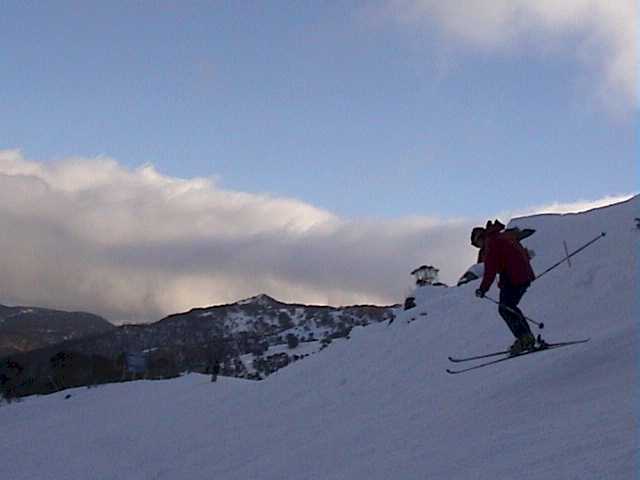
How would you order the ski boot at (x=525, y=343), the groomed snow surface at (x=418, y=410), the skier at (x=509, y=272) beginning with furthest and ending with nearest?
the ski boot at (x=525, y=343) < the skier at (x=509, y=272) < the groomed snow surface at (x=418, y=410)

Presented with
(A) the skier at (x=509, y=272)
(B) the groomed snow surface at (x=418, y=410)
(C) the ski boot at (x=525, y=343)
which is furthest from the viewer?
(C) the ski boot at (x=525, y=343)

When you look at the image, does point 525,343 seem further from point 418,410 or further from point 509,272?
point 418,410

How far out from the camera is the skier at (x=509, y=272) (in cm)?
981

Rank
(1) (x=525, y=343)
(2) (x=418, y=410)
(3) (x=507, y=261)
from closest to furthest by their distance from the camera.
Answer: (3) (x=507, y=261), (1) (x=525, y=343), (2) (x=418, y=410)

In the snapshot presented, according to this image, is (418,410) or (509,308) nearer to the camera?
(509,308)

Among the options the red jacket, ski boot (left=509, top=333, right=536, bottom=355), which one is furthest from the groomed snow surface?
the red jacket

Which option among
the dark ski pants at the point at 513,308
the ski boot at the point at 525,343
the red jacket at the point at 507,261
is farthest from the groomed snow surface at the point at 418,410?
the red jacket at the point at 507,261

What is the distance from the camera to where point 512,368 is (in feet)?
33.3

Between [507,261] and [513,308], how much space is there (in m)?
0.67

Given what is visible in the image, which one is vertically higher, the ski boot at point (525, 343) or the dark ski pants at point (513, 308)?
the dark ski pants at point (513, 308)

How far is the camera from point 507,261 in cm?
982

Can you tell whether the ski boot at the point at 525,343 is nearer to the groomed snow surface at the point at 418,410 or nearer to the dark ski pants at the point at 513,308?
the dark ski pants at the point at 513,308

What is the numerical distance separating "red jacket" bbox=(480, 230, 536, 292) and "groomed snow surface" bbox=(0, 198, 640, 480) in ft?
3.82

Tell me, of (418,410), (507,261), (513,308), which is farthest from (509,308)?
(418,410)
